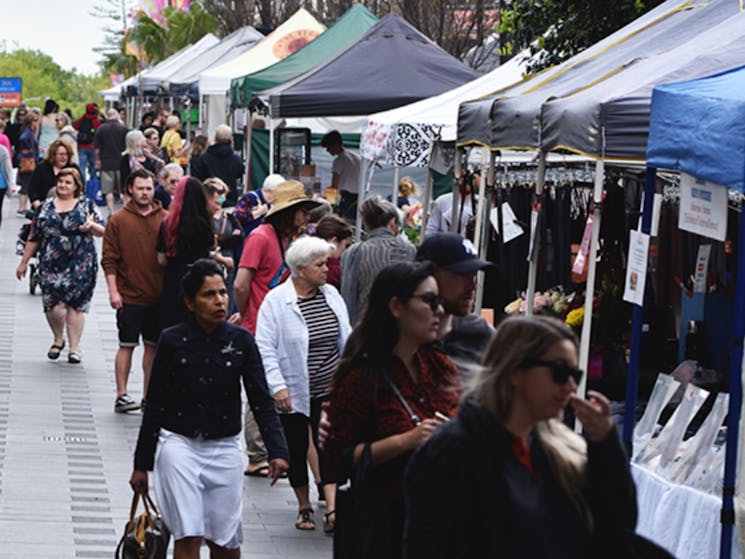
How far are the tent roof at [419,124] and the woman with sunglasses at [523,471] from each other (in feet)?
34.1

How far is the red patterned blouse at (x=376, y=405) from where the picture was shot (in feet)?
16.2

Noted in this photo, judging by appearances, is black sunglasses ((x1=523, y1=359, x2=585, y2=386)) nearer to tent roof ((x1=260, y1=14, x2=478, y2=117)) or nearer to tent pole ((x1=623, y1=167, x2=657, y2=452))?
tent pole ((x1=623, y1=167, x2=657, y2=452))

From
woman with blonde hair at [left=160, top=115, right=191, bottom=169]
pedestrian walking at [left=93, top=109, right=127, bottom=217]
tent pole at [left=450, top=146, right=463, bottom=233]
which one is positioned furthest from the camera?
woman with blonde hair at [left=160, top=115, right=191, bottom=169]

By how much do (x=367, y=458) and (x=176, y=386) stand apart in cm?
206

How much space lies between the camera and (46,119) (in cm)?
3634

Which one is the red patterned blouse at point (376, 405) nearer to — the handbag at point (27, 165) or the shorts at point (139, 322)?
the shorts at point (139, 322)

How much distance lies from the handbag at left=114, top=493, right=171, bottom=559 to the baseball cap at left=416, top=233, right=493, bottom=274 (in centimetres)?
179

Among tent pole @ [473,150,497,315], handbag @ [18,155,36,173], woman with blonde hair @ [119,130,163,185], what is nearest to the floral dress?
tent pole @ [473,150,497,315]

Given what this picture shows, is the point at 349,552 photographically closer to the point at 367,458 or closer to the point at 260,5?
the point at 367,458

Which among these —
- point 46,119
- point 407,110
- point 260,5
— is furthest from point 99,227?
point 260,5

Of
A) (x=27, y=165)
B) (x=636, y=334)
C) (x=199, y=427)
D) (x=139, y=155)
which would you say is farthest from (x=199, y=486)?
(x=27, y=165)

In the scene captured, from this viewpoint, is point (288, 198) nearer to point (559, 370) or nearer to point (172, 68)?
point (559, 370)

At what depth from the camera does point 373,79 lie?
18578 mm

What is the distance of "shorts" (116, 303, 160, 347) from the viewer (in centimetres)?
1196
